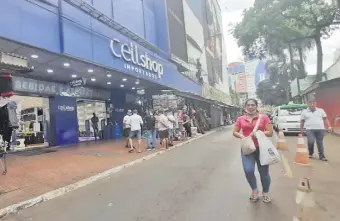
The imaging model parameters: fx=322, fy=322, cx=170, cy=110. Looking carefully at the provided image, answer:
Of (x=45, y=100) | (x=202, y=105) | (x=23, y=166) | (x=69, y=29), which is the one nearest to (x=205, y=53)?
(x=202, y=105)

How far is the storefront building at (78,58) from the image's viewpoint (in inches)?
420

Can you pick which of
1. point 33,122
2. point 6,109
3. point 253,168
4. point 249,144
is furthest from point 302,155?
point 33,122

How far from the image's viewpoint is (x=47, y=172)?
904cm

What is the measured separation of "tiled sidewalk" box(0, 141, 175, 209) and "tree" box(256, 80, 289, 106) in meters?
Answer: 58.6

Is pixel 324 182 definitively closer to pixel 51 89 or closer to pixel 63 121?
pixel 51 89

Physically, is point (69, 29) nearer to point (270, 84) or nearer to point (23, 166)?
point (23, 166)

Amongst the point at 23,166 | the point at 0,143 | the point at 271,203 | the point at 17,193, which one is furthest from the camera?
the point at 23,166

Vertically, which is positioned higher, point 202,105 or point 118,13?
point 118,13

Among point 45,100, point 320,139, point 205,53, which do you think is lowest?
point 320,139

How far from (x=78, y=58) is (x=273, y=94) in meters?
60.3

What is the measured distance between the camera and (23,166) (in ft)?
33.3

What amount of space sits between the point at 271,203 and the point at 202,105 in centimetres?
2729

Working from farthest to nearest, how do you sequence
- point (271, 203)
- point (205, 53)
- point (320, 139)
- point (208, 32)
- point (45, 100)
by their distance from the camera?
point (208, 32) → point (205, 53) → point (45, 100) → point (320, 139) → point (271, 203)

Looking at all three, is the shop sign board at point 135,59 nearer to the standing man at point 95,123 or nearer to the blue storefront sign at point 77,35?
the blue storefront sign at point 77,35
